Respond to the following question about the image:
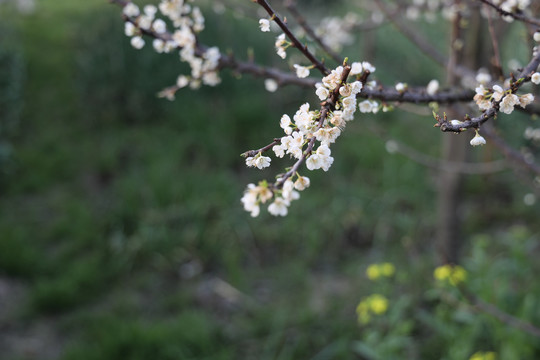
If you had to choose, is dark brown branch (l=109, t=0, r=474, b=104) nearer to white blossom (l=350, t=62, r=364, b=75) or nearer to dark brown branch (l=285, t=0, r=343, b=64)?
white blossom (l=350, t=62, r=364, b=75)

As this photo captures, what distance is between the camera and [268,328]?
318 centimetres

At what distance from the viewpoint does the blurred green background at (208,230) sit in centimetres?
301

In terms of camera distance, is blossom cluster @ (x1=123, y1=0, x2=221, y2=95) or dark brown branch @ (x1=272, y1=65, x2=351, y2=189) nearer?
dark brown branch @ (x1=272, y1=65, x2=351, y2=189)

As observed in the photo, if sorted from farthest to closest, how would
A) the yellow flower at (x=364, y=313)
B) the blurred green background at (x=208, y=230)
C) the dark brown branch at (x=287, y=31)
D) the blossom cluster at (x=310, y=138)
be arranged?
the blurred green background at (x=208, y=230) → the yellow flower at (x=364, y=313) → the dark brown branch at (x=287, y=31) → the blossom cluster at (x=310, y=138)

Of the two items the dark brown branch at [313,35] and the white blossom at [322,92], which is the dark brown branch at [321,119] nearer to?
the white blossom at [322,92]

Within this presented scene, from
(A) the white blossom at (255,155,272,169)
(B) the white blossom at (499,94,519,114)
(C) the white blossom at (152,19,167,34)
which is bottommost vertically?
(A) the white blossom at (255,155,272,169)

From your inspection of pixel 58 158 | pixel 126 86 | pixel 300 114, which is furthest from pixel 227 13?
pixel 300 114

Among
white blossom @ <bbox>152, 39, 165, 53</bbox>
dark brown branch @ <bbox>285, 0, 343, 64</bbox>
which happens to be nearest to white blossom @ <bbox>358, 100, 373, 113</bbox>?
dark brown branch @ <bbox>285, 0, 343, 64</bbox>

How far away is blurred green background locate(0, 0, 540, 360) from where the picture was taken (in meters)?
3.01

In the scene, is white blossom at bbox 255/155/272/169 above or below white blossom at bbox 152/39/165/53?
below

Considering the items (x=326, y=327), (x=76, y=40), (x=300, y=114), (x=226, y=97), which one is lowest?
(x=300, y=114)

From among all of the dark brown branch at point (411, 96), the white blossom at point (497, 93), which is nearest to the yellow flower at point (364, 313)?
the dark brown branch at point (411, 96)

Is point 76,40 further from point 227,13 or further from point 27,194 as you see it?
point 27,194

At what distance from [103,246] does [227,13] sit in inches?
145
